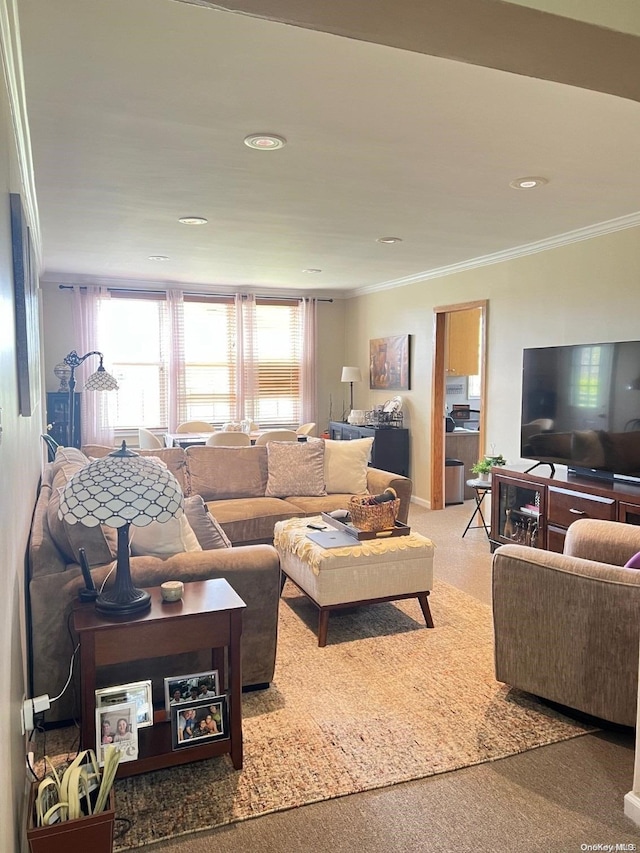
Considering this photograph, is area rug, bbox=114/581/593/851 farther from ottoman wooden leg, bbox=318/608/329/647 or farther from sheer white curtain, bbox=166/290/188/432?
sheer white curtain, bbox=166/290/188/432

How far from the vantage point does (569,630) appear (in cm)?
251

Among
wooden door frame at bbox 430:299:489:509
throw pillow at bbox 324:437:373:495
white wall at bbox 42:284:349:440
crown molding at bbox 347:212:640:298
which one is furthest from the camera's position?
white wall at bbox 42:284:349:440

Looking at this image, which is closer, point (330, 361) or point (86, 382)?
point (86, 382)

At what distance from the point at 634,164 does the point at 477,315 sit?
4.38 metres

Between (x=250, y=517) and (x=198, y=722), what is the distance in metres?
2.38

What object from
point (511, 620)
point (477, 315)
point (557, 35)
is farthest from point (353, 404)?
point (557, 35)

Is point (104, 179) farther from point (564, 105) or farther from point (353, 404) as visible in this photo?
point (353, 404)

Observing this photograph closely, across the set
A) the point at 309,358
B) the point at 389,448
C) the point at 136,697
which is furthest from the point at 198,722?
the point at 309,358

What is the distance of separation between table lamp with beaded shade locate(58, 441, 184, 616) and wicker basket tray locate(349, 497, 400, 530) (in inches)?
63.8

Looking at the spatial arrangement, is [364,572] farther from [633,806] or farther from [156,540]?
[633,806]

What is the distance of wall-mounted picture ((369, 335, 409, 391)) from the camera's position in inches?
284

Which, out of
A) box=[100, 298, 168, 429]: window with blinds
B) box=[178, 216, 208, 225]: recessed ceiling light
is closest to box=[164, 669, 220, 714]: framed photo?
box=[178, 216, 208, 225]: recessed ceiling light

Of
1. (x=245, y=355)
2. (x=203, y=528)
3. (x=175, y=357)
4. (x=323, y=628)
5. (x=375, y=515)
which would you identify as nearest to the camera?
(x=203, y=528)

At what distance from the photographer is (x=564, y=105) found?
8.14ft
